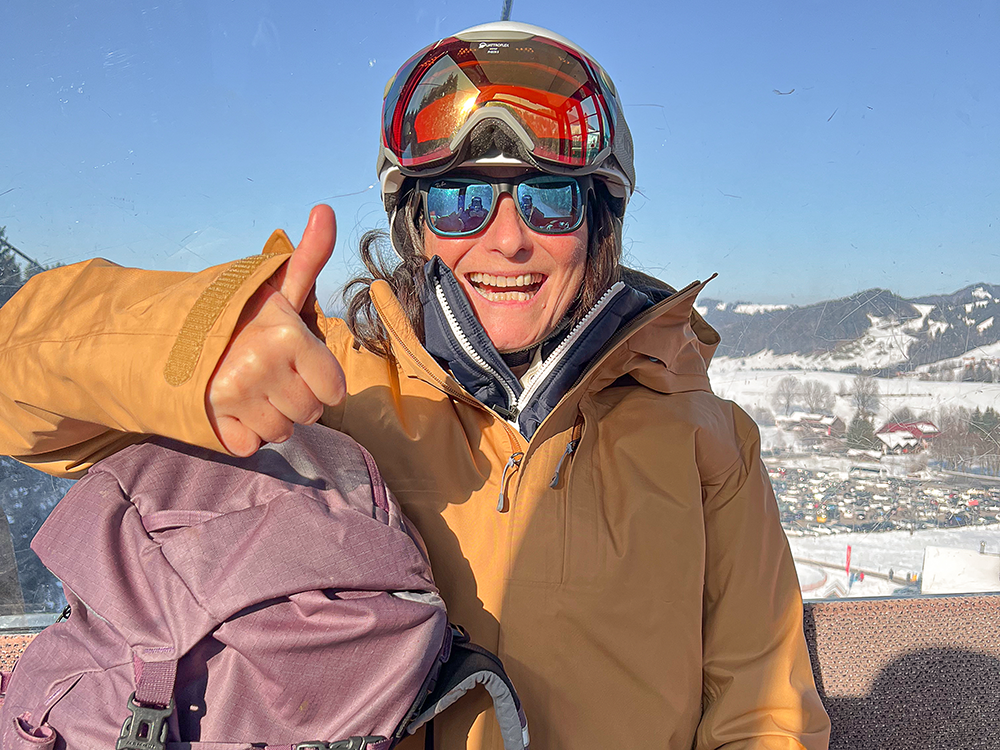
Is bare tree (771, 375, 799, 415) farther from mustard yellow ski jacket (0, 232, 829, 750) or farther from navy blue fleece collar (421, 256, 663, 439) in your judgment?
navy blue fleece collar (421, 256, 663, 439)

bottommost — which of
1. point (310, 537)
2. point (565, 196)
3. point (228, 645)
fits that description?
point (228, 645)

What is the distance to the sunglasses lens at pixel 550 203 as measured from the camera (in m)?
1.28

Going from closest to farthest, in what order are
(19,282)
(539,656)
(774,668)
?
(539,656)
(774,668)
(19,282)

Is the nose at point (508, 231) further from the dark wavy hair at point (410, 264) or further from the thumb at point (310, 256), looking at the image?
A: the thumb at point (310, 256)

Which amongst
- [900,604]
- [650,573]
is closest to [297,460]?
[650,573]

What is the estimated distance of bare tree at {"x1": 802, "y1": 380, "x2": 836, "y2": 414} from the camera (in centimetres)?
249

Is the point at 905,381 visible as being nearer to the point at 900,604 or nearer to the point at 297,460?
the point at 900,604

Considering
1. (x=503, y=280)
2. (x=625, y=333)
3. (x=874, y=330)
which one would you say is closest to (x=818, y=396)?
(x=874, y=330)

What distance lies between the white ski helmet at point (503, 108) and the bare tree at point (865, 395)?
1516 mm

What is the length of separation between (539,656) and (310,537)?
0.45 metres

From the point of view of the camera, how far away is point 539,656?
108 cm

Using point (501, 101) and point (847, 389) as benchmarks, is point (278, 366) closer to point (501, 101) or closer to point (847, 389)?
point (501, 101)

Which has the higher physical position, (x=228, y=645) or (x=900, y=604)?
(x=228, y=645)

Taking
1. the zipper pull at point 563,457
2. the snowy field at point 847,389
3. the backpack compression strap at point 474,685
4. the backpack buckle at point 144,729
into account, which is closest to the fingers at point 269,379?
the backpack buckle at point 144,729
